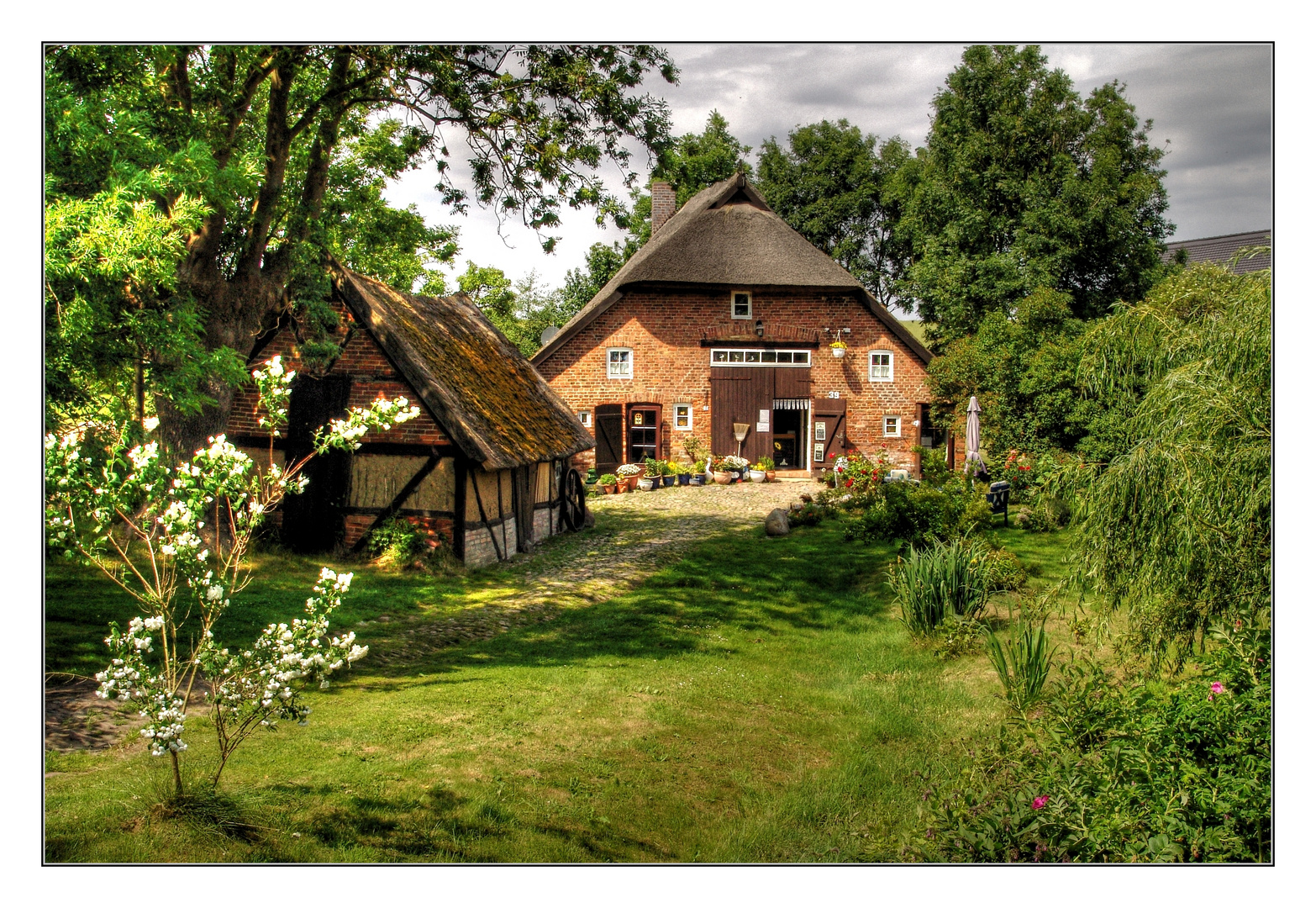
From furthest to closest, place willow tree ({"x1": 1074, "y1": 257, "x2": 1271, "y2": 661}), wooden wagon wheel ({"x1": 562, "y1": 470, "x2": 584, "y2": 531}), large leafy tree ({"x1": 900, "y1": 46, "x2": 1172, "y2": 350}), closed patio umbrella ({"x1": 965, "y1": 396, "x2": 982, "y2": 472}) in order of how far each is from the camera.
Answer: large leafy tree ({"x1": 900, "y1": 46, "x2": 1172, "y2": 350}) → closed patio umbrella ({"x1": 965, "y1": 396, "x2": 982, "y2": 472}) → wooden wagon wheel ({"x1": 562, "y1": 470, "x2": 584, "y2": 531}) → willow tree ({"x1": 1074, "y1": 257, "x2": 1271, "y2": 661})

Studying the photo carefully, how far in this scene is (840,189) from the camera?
24812 mm

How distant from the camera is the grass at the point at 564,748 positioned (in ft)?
15.4

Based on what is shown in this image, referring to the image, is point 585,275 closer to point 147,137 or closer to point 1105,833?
point 147,137

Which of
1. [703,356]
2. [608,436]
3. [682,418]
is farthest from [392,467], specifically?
[703,356]

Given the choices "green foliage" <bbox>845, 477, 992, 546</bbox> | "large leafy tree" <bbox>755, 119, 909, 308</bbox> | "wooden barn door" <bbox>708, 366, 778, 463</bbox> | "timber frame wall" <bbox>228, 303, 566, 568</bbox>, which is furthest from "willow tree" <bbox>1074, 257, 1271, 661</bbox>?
"wooden barn door" <bbox>708, 366, 778, 463</bbox>

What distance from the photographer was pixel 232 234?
35.9ft

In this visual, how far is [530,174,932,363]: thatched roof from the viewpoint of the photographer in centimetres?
2358

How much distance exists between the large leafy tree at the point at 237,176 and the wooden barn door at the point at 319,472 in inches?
25.5

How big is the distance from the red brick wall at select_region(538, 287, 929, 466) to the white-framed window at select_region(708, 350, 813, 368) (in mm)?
286

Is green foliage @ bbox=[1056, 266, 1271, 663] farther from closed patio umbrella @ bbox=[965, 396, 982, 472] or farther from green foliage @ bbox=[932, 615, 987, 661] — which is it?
closed patio umbrella @ bbox=[965, 396, 982, 472]

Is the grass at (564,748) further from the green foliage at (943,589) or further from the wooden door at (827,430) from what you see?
the wooden door at (827,430)

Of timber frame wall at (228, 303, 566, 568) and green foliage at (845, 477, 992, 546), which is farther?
timber frame wall at (228, 303, 566, 568)

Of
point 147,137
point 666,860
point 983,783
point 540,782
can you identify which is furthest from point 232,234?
point 983,783

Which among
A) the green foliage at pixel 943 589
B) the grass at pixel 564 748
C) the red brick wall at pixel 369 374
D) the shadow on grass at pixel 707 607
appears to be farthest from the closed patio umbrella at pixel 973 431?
the red brick wall at pixel 369 374
